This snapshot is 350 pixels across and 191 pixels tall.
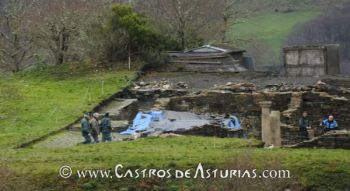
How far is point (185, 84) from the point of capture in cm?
3631

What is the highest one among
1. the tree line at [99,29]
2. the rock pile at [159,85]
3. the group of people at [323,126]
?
the tree line at [99,29]

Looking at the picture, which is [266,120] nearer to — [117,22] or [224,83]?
[224,83]

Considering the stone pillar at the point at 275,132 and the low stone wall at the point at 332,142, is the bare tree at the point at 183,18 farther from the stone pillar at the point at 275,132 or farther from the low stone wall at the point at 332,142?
the low stone wall at the point at 332,142

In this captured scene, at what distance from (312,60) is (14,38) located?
19.9m

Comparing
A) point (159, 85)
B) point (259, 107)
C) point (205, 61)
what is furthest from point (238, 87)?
point (205, 61)

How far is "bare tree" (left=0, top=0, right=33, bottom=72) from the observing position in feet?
155

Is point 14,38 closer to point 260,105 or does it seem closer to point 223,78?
point 223,78

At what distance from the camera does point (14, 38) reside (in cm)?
4806

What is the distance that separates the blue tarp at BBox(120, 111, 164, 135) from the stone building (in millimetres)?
12765

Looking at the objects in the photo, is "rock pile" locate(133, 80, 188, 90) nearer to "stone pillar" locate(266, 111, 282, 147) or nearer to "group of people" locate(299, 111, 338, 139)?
"group of people" locate(299, 111, 338, 139)

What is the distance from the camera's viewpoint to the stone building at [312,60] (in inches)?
1518

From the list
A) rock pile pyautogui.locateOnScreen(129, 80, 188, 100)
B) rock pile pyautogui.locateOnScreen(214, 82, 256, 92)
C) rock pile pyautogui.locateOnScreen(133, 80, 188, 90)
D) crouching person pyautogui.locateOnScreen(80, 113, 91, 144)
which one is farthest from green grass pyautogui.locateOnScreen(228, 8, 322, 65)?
crouching person pyautogui.locateOnScreen(80, 113, 91, 144)

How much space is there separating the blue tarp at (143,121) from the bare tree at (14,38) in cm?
1908

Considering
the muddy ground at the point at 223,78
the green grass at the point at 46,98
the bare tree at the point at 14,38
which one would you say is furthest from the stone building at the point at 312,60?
the bare tree at the point at 14,38
